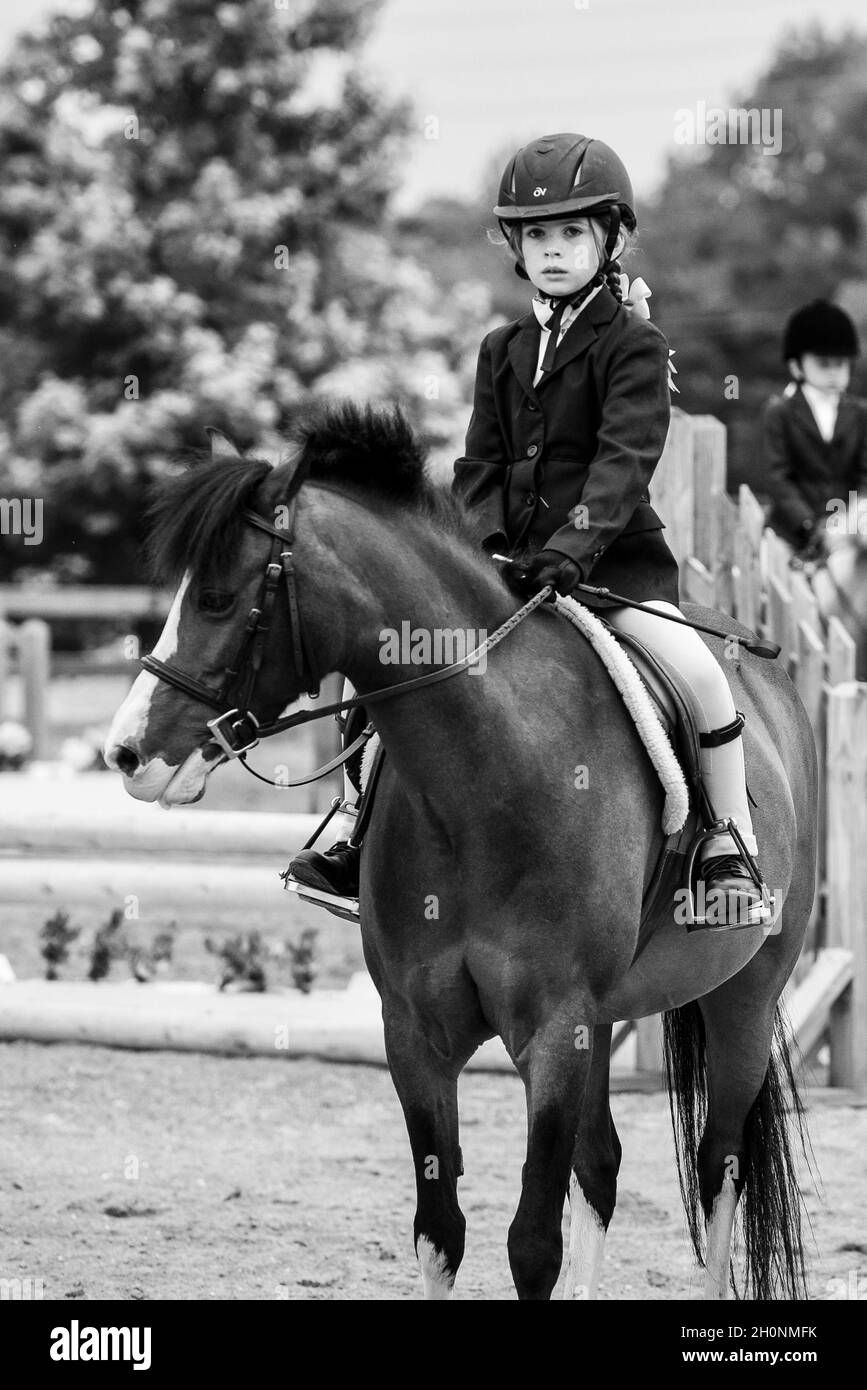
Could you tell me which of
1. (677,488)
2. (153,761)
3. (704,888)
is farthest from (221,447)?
(677,488)

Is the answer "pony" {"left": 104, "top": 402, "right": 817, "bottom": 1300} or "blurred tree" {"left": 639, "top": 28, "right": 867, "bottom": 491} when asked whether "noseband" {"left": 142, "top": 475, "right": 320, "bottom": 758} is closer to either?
"pony" {"left": 104, "top": 402, "right": 817, "bottom": 1300}

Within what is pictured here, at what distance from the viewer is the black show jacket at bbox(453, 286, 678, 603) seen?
407 cm

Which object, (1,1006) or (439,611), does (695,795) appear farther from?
(1,1006)

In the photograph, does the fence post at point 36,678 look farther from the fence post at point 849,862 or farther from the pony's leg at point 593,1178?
the pony's leg at point 593,1178

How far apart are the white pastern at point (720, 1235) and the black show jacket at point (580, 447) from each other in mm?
1715

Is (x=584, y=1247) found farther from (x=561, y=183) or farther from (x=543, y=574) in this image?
(x=561, y=183)

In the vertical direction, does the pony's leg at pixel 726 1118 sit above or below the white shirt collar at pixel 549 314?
below

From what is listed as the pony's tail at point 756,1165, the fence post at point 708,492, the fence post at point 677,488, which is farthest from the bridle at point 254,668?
the fence post at point 708,492

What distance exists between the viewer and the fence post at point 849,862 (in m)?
7.64

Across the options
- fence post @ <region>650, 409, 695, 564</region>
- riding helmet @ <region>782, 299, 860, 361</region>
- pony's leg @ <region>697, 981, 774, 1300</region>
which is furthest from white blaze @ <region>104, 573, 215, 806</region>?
riding helmet @ <region>782, 299, 860, 361</region>

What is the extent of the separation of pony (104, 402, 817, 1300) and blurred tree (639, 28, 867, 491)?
124ft

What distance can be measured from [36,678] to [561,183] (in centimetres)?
1260

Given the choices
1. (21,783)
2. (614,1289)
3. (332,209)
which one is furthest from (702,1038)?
(332,209)

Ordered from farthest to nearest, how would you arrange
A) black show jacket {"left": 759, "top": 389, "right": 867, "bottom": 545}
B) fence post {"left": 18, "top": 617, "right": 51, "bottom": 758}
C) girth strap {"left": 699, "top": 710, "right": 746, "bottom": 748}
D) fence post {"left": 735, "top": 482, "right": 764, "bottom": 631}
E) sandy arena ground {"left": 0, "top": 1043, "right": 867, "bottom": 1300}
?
1. fence post {"left": 18, "top": 617, "right": 51, "bottom": 758}
2. black show jacket {"left": 759, "top": 389, "right": 867, "bottom": 545}
3. fence post {"left": 735, "top": 482, "right": 764, "bottom": 631}
4. sandy arena ground {"left": 0, "top": 1043, "right": 867, "bottom": 1300}
5. girth strap {"left": 699, "top": 710, "right": 746, "bottom": 748}
